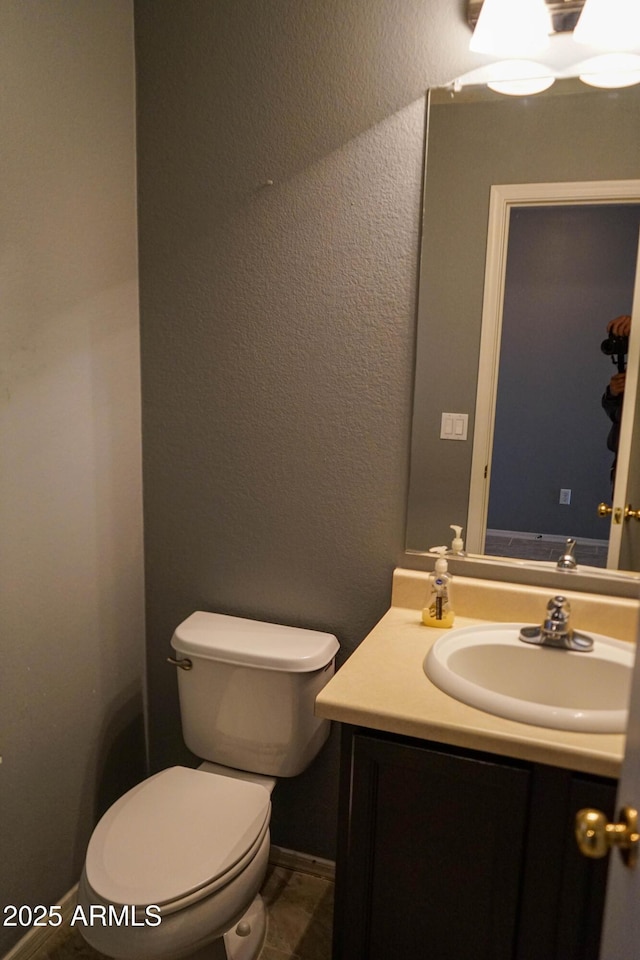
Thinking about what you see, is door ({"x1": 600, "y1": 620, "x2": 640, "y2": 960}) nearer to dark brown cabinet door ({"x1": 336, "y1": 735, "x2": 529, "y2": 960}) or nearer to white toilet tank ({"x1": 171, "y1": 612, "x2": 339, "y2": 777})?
dark brown cabinet door ({"x1": 336, "y1": 735, "x2": 529, "y2": 960})

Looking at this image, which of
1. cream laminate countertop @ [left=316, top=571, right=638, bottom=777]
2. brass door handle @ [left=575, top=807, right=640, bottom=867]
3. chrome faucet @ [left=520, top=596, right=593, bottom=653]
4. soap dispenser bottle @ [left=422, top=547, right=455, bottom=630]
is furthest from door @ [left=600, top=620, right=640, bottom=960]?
soap dispenser bottle @ [left=422, top=547, right=455, bottom=630]

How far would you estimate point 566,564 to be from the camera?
5.18 feet

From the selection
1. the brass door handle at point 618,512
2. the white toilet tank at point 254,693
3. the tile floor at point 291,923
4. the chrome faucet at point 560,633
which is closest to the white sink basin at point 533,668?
the chrome faucet at point 560,633

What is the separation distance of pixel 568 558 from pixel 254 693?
812 mm

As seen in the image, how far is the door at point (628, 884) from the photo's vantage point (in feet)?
2.39

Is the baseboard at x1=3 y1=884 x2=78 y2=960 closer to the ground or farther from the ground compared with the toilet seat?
closer to the ground

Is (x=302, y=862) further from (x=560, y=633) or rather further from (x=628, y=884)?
(x=628, y=884)

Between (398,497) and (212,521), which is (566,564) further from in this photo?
(212,521)

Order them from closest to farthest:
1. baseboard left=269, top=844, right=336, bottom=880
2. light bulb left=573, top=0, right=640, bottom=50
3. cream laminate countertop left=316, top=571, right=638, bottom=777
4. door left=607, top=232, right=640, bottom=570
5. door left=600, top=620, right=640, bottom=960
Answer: door left=600, top=620, right=640, bottom=960 < cream laminate countertop left=316, top=571, right=638, bottom=777 < light bulb left=573, top=0, right=640, bottom=50 < door left=607, top=232, right=640, bottom=570 < baseboard left=269, top=844, right=336, bottom=880

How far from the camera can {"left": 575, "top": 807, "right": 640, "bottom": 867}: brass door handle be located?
2.44 feet

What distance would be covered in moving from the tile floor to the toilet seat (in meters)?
0.43

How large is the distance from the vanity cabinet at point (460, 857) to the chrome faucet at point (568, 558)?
0.58 metres

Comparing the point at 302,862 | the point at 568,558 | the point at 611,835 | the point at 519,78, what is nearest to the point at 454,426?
the point at 568,558

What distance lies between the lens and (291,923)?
1.76 meters
